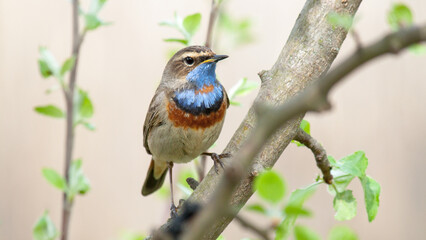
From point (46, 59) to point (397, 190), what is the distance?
426cm

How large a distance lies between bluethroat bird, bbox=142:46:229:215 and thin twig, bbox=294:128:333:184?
119cm

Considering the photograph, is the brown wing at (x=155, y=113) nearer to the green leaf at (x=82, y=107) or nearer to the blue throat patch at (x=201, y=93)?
the blue throat patch at (x=201, y=93)

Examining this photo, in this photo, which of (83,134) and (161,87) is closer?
(161,87)

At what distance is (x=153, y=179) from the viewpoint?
12.3 feet

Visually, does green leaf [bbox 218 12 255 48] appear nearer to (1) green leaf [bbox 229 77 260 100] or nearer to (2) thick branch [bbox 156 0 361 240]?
(1) green leaf [bbox 229 77 260 100]

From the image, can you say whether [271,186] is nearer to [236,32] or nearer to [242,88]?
[242,88]

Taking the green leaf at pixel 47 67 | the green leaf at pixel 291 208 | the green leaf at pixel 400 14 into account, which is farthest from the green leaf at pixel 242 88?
the green leaf at pixel 400 14

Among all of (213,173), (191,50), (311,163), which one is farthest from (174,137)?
(311,163)

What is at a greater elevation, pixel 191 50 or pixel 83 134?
pixel 83 134

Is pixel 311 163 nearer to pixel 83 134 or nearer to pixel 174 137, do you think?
pixel 83 134

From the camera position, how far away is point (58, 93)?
615 centimetres

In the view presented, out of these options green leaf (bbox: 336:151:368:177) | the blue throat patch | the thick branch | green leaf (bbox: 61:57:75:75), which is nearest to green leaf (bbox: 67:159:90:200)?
green leaf (bbox: 61:57:75:75)

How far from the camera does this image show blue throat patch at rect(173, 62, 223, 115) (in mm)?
3027

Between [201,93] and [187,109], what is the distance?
13 cm
